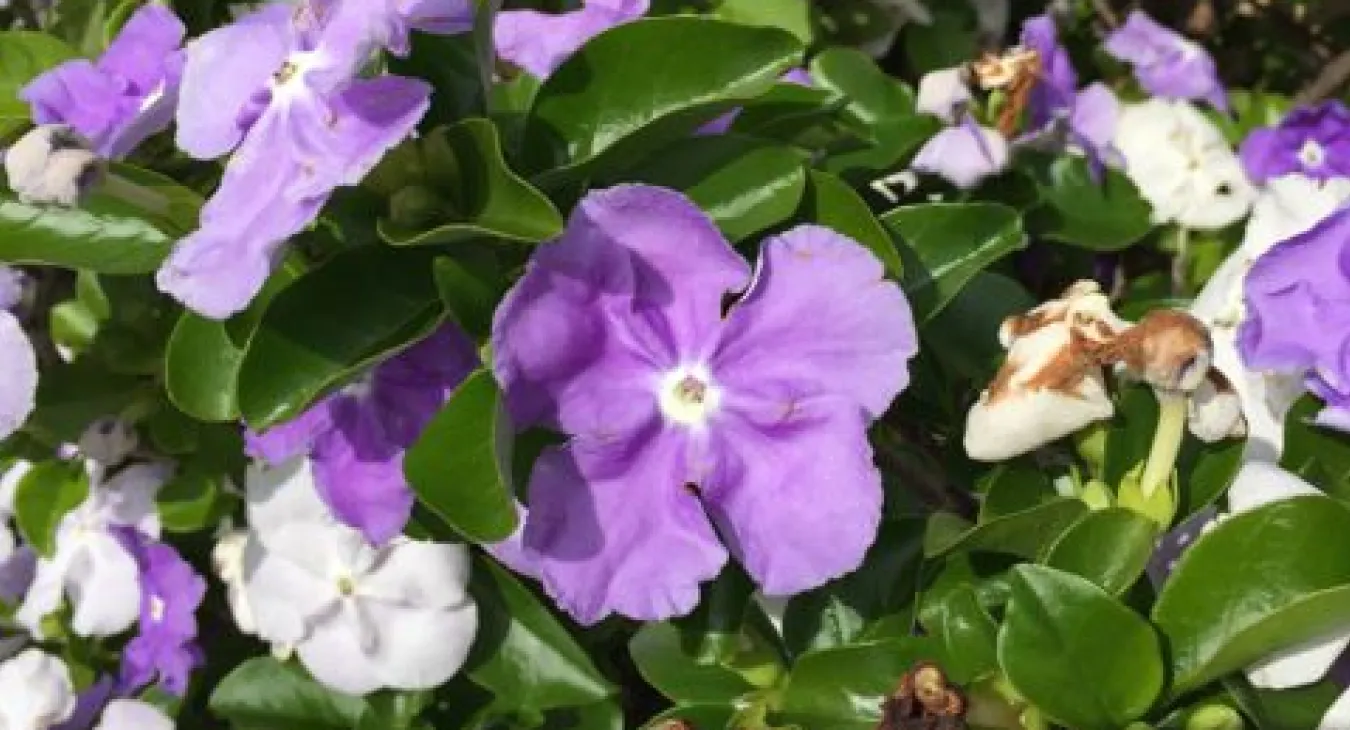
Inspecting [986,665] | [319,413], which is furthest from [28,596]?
[986,665]

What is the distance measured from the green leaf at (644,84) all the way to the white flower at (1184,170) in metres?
0.80

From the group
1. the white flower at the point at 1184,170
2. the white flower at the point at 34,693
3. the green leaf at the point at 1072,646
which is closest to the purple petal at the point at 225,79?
the green leaf at the point at 1072,646

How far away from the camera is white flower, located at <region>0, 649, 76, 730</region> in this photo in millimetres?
1558

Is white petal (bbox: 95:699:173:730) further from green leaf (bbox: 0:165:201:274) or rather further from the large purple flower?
the large purple flower

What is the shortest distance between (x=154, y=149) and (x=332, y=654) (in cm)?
45

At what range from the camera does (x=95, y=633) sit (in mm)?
1678

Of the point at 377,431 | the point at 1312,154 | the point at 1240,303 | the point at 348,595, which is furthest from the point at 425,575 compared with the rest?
the point at 1312,154

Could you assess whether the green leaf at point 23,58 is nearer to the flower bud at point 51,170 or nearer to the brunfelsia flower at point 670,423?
the flower bud at point 51,170

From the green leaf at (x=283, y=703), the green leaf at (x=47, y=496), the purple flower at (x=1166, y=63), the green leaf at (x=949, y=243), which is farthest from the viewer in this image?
the purple flower at (x=1166, y=63)

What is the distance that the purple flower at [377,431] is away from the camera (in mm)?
1118

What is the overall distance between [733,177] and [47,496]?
3.04 feet

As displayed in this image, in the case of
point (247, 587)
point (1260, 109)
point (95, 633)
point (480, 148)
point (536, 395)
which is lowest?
point (95, 633)

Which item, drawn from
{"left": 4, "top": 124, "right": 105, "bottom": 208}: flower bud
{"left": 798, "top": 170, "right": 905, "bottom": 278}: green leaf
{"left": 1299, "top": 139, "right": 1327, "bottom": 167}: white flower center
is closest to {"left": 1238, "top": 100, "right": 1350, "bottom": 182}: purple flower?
{"left": 1299, "top": 139, "right": 1327, "bottom": 167}: white flower center

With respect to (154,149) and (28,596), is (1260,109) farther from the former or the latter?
(28,596)
